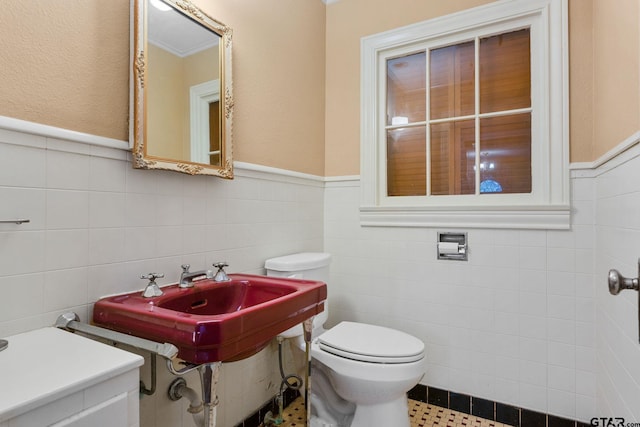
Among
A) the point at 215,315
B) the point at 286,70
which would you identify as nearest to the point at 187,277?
the point at 215,315

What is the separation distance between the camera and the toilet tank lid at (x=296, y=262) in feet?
5.33

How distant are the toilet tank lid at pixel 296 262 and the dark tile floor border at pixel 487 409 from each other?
36.8 inches

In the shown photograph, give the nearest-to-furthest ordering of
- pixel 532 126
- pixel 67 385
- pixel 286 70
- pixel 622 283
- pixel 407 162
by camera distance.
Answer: pixel 67 385 < pixel 622 283 < pixel 532 126 < pixel 286 70 < pixel 407 162

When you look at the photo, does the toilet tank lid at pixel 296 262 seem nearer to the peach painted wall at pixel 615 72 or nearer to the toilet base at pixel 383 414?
the toilet base at pixel 383 414

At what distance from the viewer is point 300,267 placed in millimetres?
1653

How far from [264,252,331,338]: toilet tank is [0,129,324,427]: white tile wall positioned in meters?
0.08

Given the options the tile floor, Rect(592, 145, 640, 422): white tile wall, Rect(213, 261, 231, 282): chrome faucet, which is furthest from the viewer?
the tile floor

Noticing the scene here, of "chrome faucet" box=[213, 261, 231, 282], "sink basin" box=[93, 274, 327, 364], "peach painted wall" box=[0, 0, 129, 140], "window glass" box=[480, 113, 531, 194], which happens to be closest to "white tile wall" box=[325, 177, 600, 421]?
"window glass" box=[480, 113, 531, 194]

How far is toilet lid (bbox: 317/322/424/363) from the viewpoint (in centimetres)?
139

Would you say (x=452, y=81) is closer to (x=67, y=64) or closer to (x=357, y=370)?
(x=357, y=370)

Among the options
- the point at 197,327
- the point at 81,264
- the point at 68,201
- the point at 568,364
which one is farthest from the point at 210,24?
the point at 568,364

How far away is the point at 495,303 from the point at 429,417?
0.69m

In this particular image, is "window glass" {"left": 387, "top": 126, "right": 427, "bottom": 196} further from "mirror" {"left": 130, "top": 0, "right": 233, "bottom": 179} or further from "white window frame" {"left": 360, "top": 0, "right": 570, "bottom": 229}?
"mirror" {"left": 130, "top": 0, "right": 233, "bottom": 179}

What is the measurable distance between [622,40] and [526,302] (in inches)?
45.8
